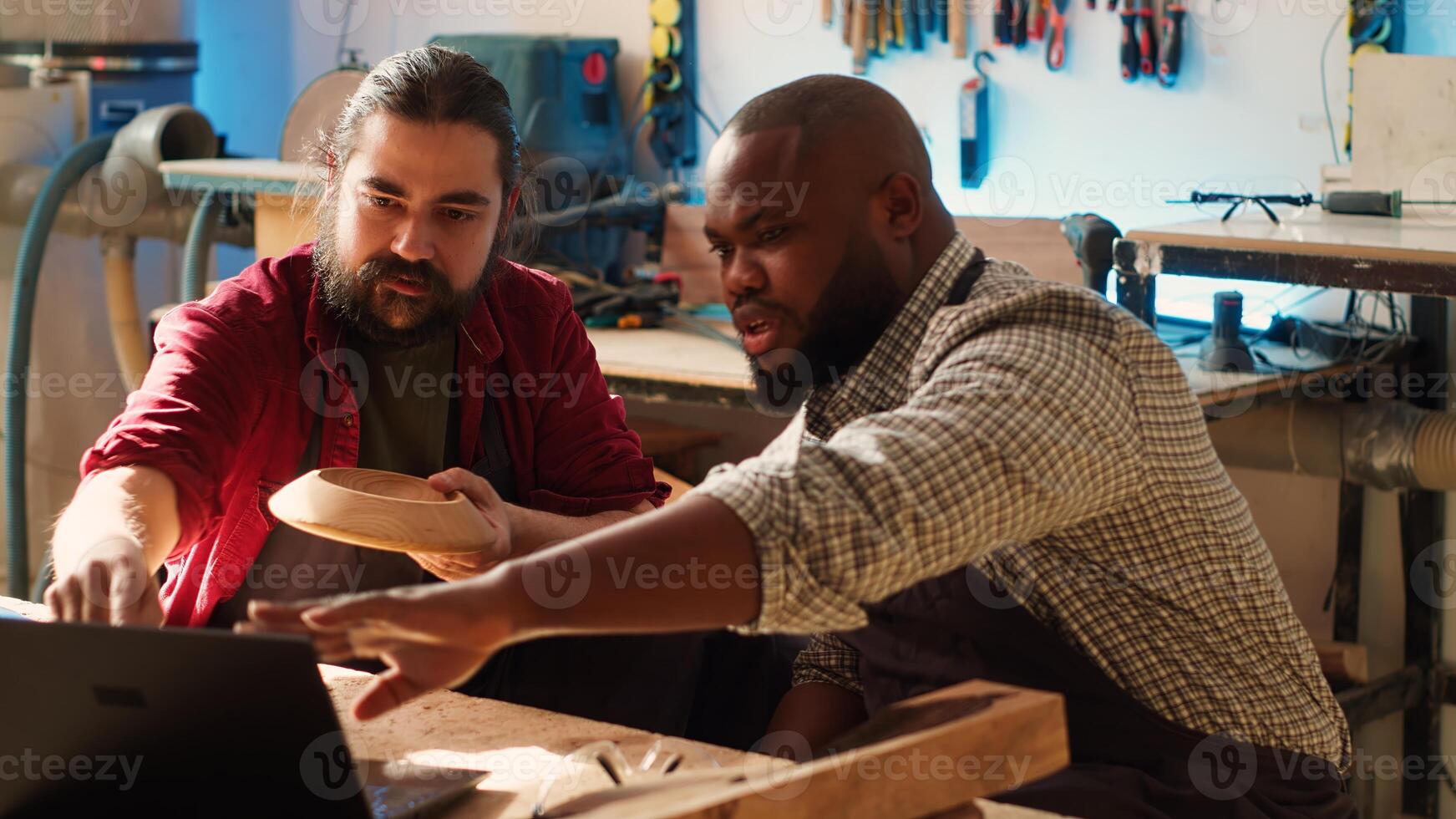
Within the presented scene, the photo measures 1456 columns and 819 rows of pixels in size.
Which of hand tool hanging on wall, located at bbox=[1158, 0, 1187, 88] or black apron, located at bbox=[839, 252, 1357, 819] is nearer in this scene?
black apron, located at bbox=[839, 252, 1357, 819]

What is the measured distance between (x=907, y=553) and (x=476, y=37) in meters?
3.08

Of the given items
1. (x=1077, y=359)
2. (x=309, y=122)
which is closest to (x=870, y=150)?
(x=1077, y=359)

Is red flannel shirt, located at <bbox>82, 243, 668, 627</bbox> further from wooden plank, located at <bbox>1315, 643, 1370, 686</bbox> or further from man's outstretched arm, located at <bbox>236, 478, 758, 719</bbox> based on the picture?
wooden plank, located at <bbox>1315, 643, 1370, 686</bbox>

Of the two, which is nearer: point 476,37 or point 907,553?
point 907,553

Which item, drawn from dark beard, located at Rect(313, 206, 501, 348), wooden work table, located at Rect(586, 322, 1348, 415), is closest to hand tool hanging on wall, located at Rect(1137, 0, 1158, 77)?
wooden work table, located at Rect(586, 322, 1348, 415)

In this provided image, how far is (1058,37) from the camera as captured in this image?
10.7ft

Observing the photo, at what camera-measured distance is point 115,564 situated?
51.9 inches

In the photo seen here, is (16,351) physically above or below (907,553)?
below

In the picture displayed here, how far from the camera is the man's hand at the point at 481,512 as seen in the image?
1468 millimetres

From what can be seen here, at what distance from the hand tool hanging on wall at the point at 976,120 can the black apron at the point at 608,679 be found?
6.48 ft

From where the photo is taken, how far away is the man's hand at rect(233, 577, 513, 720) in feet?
3.09

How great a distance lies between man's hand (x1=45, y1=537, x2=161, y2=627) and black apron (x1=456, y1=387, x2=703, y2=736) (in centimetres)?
56

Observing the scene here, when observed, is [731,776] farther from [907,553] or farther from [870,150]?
[870,150]

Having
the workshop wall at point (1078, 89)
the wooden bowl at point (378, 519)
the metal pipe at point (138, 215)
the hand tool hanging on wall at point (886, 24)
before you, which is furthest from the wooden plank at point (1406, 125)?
the metal pipe at point (138, 215)
